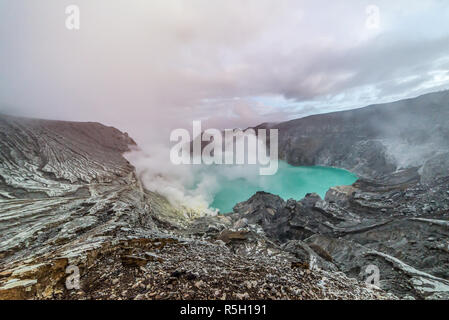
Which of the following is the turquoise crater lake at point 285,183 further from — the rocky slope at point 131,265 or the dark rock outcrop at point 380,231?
the rocky slope at point 131,265

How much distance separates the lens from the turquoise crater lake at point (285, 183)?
209 feet

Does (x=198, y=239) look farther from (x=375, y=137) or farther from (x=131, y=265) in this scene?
(x=375, y=137)

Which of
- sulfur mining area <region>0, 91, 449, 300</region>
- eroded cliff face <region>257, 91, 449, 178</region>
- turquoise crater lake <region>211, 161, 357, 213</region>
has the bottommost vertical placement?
turquoise crater lake <region>211, 161, 357, 213</region>

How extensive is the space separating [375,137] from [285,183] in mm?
39090

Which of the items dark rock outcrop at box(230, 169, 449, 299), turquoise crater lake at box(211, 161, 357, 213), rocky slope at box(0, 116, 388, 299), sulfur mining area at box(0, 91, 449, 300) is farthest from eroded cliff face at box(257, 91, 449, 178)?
rocky slope at box(0, 116, 388, 299)

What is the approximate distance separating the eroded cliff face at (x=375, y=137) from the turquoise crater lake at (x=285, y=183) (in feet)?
17.6

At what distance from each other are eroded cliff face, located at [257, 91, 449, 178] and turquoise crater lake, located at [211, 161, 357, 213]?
5376 millimetres

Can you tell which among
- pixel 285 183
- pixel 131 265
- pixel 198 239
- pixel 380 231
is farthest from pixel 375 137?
pixel 131 265

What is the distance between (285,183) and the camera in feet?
256

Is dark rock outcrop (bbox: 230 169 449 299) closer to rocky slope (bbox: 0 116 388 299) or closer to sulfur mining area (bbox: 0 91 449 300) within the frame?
sulfur mining area (bbox: 0 91 449 300)

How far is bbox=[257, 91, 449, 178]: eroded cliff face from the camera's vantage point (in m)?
45.7

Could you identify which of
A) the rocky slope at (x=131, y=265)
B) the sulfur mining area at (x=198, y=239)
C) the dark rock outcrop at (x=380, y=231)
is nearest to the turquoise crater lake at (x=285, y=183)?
the sulfur mining area at (x=198, y=239)
